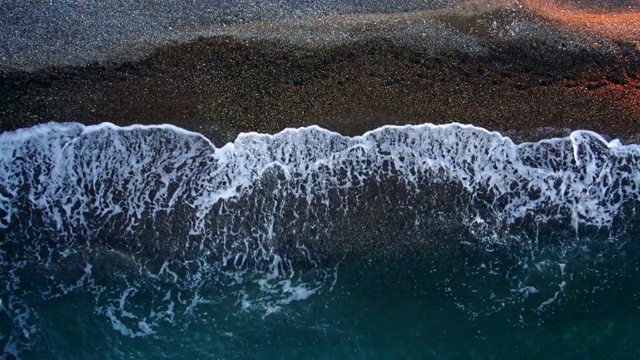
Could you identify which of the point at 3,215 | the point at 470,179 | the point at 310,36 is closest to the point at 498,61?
the point at 470,179

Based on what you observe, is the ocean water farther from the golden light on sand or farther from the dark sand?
the golden light on sand

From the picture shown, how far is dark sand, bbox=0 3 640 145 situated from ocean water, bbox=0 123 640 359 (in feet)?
1.28

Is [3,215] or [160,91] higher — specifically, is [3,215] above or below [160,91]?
below

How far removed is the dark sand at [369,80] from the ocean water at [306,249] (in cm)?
39

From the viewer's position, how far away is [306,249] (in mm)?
11750

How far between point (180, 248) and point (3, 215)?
3573mm

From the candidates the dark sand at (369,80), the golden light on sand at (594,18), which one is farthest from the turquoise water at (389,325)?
the golden light on sand at (594,18)

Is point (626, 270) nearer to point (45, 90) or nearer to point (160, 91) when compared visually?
point (160, 91)

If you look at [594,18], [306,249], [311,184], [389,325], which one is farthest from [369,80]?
[594,18]

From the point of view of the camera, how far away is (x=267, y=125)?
1203 cm

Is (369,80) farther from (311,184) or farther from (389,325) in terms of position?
(389,325)

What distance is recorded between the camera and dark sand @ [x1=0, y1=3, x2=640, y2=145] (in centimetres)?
1202

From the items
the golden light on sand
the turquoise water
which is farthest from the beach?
the golden light on sand

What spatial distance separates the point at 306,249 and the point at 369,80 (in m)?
3.73
